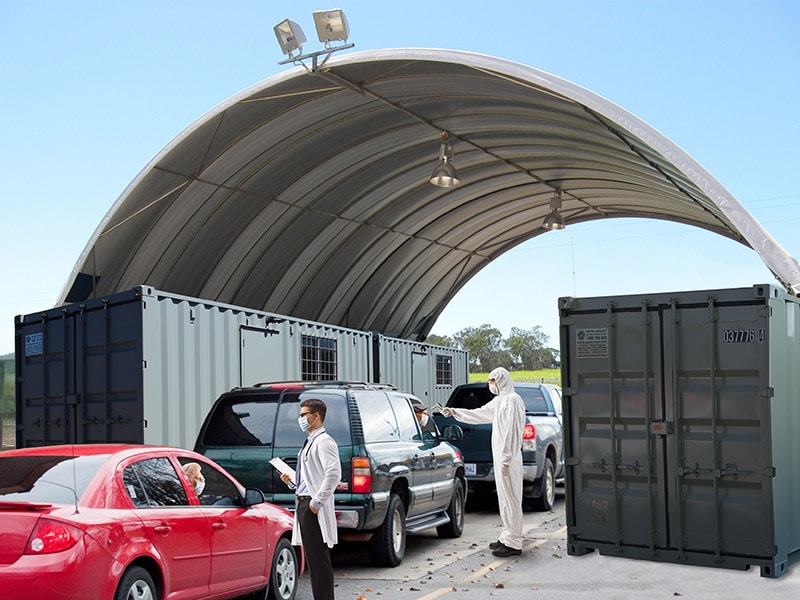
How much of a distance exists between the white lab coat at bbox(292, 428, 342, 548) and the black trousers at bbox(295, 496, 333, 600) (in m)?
0.05

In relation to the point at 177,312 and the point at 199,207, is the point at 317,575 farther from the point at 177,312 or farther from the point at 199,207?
the point at 199,207

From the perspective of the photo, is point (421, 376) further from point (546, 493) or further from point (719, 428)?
point (719, 428)

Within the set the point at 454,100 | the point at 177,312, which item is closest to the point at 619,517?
the point at 177,312

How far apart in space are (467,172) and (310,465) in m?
14.7

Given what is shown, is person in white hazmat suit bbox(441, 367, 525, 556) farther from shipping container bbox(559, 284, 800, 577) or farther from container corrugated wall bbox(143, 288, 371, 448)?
container corrugated wall bbox(143, 288, 371, 448)

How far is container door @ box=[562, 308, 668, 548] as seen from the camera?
27.9ft

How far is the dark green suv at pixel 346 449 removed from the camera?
10.3 metres

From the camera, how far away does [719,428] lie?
26.8 feet

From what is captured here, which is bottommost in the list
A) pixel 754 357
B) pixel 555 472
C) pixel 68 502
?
pixel 555 472

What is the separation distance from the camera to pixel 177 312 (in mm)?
12367

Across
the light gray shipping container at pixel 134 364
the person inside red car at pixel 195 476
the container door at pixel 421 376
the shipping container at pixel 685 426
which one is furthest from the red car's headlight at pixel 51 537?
the container door at pixel 421 376

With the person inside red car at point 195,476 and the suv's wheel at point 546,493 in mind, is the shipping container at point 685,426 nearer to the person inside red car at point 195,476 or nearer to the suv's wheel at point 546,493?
the person inside red car at point 195,476

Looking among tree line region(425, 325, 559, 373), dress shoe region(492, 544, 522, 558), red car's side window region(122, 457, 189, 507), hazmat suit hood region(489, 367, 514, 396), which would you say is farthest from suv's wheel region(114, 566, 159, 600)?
tree line region(425, 325, 559, 373)

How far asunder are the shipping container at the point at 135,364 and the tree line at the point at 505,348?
5206 centimetres
